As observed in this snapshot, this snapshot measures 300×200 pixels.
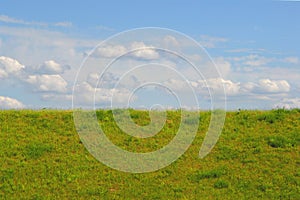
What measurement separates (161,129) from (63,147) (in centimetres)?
448

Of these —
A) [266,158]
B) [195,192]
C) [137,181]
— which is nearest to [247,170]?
[266,158]

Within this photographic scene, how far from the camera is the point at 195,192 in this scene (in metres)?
18.5

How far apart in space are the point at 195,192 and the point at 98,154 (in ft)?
15.4

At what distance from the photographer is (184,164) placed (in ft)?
67.6

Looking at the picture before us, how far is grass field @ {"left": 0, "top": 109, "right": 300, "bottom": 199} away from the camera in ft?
61.2

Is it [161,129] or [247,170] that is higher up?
[161,129]

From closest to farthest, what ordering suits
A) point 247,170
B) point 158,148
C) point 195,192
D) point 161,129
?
point 195,192
point 247,170
point 158,148
point 161,129

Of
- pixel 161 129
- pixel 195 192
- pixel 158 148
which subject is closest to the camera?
pixel 195 192

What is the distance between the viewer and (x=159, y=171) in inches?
792

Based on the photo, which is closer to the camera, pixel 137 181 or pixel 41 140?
pixel 137 181

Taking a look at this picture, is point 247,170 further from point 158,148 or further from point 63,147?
point 63,147

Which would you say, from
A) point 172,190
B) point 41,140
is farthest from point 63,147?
point 172,190

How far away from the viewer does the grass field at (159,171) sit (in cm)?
1866

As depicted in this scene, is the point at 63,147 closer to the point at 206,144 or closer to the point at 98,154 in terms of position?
the point at 98,154
